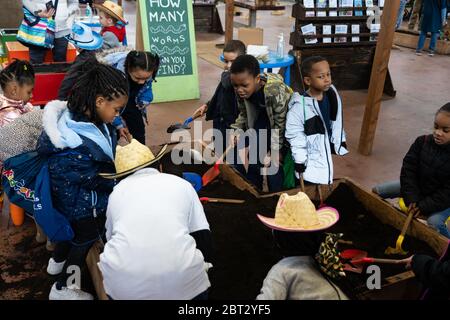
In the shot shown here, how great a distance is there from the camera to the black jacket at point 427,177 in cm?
288

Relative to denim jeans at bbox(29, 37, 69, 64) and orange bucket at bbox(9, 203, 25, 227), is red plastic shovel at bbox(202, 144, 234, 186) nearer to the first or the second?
orange bucket at bbox(9, 203, 25, 227)

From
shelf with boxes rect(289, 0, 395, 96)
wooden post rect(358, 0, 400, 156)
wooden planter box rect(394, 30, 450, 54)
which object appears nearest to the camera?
wooden post rect(358, 0, 400, 156)

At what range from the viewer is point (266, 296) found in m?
1.86

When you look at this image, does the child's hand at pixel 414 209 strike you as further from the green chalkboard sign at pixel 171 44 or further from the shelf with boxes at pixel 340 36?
the green chalkboard sign at pixel 171 44

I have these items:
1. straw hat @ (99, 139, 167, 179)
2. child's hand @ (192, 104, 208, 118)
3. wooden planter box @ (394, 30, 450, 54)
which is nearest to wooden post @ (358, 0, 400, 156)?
child's hand @ (192, 104, 208, 118)

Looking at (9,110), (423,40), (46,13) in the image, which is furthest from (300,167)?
(423,40)

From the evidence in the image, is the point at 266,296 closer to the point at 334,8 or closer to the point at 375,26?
the point at 334,8

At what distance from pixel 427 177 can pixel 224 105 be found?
1.62 metres

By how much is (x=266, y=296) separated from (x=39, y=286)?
1562 mm

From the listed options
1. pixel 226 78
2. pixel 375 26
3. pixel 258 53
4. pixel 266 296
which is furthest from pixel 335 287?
pixel 375 26

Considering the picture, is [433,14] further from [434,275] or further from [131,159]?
[131,159]

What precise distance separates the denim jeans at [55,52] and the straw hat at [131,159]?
138 inches

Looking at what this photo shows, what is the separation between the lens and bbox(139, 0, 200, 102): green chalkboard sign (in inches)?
247

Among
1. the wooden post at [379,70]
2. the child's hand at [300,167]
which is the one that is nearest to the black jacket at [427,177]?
the child's hand at [300,167]
